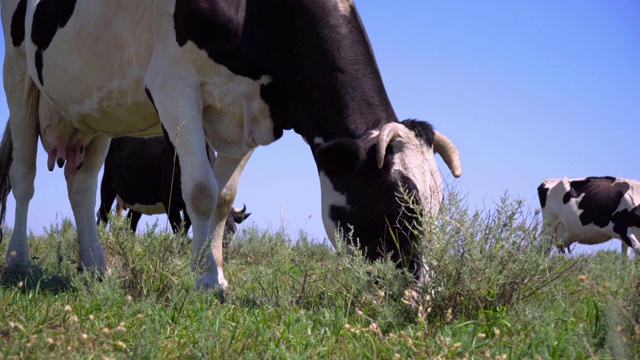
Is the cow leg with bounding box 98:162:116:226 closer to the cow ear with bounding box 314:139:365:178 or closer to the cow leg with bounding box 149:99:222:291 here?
the cow leg with bounding box 149:99:222:291

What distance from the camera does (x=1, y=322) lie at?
11.2ft

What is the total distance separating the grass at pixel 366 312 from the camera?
2.93m

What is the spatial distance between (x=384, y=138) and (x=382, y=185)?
32 cm

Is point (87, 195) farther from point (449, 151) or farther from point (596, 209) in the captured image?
point (596, 209)

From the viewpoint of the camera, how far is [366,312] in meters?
3.81

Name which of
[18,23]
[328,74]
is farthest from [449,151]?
[18,23]

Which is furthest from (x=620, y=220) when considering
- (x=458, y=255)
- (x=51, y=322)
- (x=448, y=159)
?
(x=51, y=322)

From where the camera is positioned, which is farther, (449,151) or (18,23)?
(18,23)

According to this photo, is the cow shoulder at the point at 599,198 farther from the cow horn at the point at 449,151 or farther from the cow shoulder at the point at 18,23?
the cow shoulder at the point at 18,23

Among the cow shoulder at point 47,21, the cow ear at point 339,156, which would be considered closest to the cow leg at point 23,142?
the cow shoulder at point 47,21

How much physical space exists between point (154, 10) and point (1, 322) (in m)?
3.05

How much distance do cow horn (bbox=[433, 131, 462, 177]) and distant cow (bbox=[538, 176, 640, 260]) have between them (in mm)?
13391

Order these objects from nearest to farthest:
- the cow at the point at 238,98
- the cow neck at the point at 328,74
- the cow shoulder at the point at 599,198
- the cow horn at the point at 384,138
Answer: the cow horn at the point at 384,138 → the cow at the point at 238,98 → the cow neck at the point at 328,74 → the cow shoulder at the point at 599,198

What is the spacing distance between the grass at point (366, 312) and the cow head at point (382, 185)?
36cm
